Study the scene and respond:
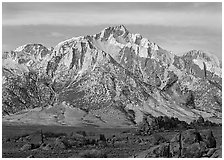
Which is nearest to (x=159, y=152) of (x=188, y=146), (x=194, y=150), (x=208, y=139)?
(x=188, y=146)

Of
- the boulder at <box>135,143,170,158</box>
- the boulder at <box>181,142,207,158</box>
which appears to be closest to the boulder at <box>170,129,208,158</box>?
the boulder at <box>181,142,207,158</box>

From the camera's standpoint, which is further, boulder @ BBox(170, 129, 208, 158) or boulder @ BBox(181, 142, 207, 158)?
boulder @ BBox(170, 129, 208, 158)

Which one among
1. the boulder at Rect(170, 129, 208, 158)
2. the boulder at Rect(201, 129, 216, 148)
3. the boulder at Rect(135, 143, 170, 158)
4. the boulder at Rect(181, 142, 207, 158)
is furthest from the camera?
the boulder at Rect(201, 129, 216, 148)

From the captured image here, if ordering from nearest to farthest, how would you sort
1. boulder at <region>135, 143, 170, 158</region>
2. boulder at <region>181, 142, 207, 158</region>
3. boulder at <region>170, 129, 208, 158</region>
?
boulder at <region>135, 143, 170, 158</region> < boulder at <region>181, 142, 207, 158</region> < boulder at <region>170, 129, 208, 158</region>

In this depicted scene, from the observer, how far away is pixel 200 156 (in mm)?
72188

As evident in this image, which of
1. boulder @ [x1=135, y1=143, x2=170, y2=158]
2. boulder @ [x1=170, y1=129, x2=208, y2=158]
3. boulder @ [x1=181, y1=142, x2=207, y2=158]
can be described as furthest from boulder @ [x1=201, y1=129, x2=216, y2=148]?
boulder @ [x1=135, y1=143, x2=170, y2=158]

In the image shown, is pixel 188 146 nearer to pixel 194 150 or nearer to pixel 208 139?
pixel 194 150

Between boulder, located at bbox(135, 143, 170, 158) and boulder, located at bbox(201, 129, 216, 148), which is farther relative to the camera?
boulder, located at bbox(201, 129, 216, 148)

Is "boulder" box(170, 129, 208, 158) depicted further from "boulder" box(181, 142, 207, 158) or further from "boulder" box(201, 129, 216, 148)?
"boulder" box(201, 129, 216, 148)

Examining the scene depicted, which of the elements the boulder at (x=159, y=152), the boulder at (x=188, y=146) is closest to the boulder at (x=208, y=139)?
the boulder at (x=188, y=146)

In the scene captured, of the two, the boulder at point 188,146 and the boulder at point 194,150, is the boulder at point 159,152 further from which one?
the boulder at point 194,150

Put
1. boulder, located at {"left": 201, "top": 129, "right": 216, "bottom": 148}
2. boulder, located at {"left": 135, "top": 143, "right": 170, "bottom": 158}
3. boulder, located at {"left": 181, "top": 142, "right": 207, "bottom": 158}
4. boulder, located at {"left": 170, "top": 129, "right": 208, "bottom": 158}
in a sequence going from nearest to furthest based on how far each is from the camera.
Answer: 1. boulder, located at {"left": 135, "top": 143, "right": 170, "bottom": 158}
2. boulder, located at {"left": 181, "top": 142, "right": 207, "bottom": 158}
3. boulder, located at {"left": 170, "top": 129, "right": 208, "bottom": 158}
4. boulder, located at {"left": 201, "top": 129, "right": 216, "bottom": 148}

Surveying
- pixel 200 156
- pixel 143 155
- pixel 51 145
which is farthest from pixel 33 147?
pixel 200 156

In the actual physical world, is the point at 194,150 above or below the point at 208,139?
below
